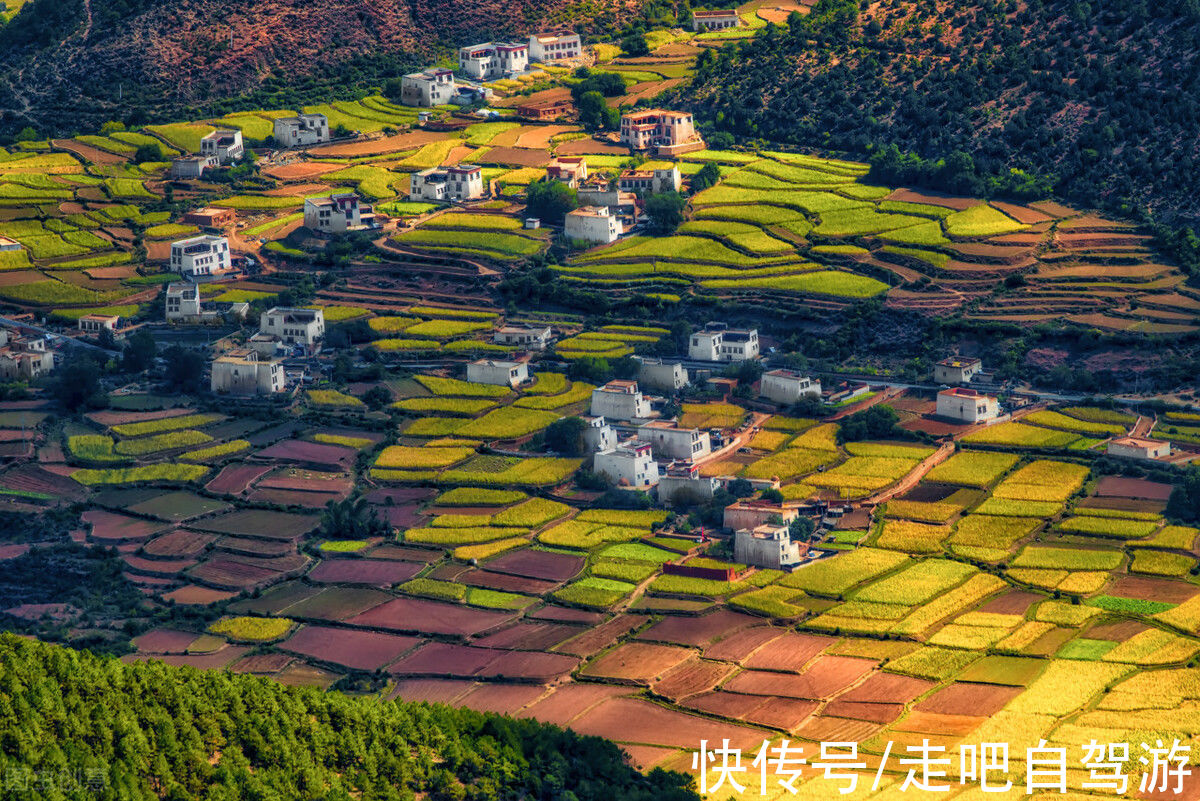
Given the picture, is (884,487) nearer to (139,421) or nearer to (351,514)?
(351,514)

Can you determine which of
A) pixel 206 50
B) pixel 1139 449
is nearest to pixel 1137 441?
pixel 1139 449

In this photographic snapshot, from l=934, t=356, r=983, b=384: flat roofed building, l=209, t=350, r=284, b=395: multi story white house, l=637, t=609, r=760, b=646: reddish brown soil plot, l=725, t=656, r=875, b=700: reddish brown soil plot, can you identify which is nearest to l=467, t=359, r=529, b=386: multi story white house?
l=209, t=350, r=284, b=395: multi story white house

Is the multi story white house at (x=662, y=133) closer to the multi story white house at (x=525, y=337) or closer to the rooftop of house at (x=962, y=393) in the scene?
the multi story white house at (x=525, y=337)

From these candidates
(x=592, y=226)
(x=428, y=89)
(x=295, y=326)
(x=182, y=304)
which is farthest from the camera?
(x=428, y=89)

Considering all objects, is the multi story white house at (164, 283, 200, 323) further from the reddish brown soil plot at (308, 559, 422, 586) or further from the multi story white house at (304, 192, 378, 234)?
the reddish brown soil plot at (308, 559, 422, 586)

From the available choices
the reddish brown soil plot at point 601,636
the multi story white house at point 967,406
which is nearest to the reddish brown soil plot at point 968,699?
the reddish brown soil plot at point 601,636

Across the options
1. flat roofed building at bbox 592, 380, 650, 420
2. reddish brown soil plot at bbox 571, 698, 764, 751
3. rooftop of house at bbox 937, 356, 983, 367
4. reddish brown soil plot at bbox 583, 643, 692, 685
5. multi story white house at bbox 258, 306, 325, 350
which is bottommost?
reddish brown soil plot at bbox 571, 698, 764, 751

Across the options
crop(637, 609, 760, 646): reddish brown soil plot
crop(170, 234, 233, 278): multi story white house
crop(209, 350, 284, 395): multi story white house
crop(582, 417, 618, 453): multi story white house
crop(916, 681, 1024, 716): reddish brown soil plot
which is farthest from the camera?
crop(170, 234, 233, 278): multi story white house

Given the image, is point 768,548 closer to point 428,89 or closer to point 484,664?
point 484,664
